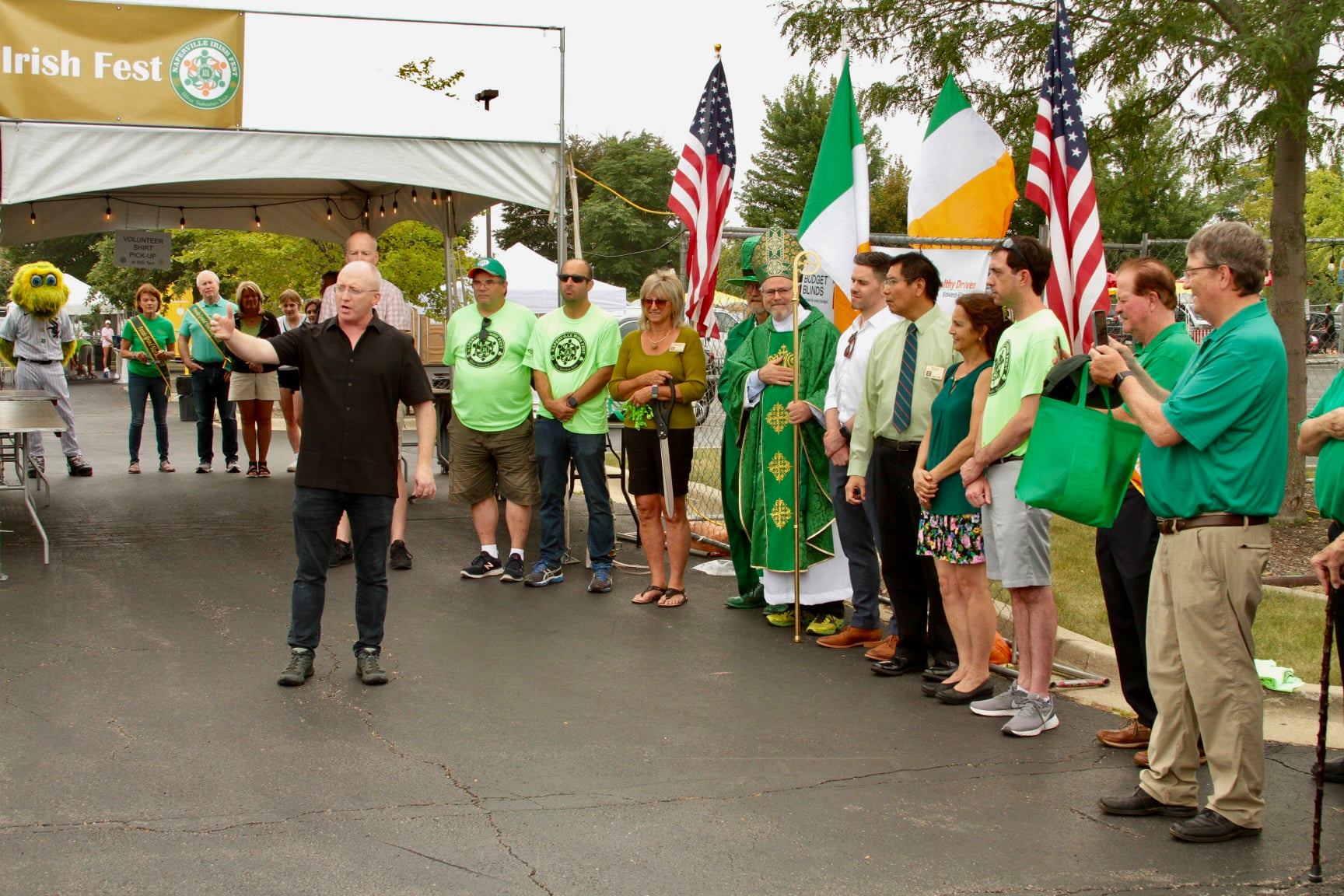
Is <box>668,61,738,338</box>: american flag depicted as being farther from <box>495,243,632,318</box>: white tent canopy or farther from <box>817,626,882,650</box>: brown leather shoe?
<box>495,243,632,318</box>: white tent canopy

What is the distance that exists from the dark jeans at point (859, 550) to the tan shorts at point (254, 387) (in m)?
7.54

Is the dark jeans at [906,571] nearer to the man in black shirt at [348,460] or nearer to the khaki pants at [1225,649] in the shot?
the khaki pants at [1225,649]

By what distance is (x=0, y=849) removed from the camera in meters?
4.08

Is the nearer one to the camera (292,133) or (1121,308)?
(1121,308)

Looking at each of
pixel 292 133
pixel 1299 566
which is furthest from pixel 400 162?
pixel 1299 566

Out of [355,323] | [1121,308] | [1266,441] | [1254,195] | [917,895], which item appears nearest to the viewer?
[917,895]

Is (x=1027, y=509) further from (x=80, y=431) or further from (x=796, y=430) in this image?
(x=80, y=431)

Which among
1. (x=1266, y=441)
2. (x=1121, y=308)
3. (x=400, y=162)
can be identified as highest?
(x=400, y=162)

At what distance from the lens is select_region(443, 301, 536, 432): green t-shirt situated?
8.51m

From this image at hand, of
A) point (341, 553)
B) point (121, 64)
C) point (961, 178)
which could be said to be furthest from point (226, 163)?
point (961, 178)

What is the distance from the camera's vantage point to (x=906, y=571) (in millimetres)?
6531

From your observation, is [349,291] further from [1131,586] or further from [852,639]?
[1131,586]

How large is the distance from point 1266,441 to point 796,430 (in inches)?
129

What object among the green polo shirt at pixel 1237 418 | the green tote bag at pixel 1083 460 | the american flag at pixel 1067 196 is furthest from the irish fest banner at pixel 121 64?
the green polo shirt at pixel 1237 418
